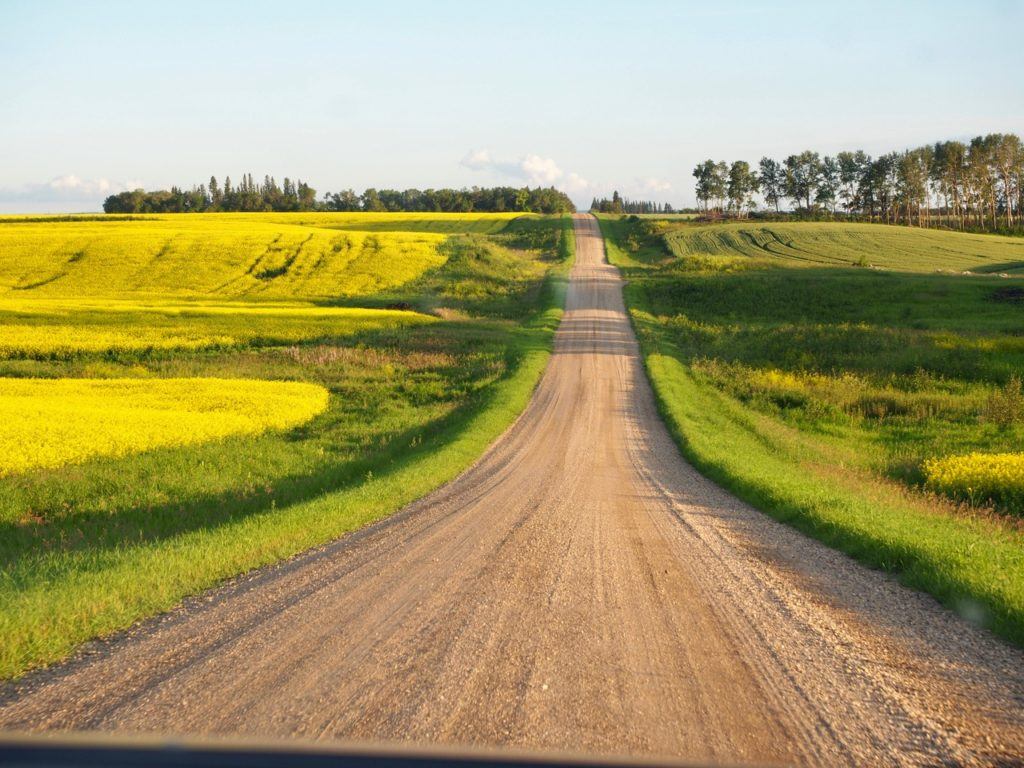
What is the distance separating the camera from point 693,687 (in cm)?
568

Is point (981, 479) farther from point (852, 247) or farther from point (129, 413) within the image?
point (852, 247)

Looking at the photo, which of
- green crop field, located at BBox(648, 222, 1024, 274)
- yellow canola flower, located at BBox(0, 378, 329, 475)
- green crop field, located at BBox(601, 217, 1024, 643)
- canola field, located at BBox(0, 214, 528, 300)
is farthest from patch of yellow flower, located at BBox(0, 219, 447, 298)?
yellow canola flower, located at BBox(0, 378, 329, 475)

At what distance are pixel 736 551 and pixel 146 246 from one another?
70354 millimetres

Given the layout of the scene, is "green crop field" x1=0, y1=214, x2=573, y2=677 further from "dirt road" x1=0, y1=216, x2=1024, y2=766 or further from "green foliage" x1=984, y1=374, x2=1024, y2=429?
"green foliage" x1=984, y1=374, x2=1024, y2=429

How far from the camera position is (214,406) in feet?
82.4

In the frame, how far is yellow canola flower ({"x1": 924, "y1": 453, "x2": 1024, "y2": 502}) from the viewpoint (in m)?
15.9

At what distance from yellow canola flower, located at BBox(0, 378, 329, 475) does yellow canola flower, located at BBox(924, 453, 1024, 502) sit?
17.0 meters

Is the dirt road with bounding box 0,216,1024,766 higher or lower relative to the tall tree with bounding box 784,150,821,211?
lower

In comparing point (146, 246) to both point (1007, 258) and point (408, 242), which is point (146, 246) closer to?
point (408, 242)

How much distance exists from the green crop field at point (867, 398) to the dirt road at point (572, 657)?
137 centimetres

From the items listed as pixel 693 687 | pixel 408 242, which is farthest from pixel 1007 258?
pixel 693 687

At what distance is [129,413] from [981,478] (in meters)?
22.0

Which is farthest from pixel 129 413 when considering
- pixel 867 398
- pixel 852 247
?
pixel 852 247

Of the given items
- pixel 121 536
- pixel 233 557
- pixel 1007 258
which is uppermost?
pixel 1007 258
